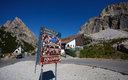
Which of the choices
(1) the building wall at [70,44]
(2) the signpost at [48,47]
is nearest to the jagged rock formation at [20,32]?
(1) the building wall at [70,44]

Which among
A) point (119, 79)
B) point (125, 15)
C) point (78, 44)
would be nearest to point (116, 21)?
point (125, 15)

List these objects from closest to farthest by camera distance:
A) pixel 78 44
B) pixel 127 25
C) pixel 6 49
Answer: pixel 78 44
pixel 6 49
pixel 127 25

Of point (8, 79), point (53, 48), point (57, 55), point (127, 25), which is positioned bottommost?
point (8, 79)

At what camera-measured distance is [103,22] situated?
102 metres

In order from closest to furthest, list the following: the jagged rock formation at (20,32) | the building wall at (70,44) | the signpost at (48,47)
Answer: the signpost at (48,47) < the building wall at (70,44) < the jagged rock formation at (20,32)

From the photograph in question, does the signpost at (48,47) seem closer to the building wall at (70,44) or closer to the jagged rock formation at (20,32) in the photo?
the building wall at (70,44)

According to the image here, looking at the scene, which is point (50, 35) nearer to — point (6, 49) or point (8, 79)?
point (8, 79)

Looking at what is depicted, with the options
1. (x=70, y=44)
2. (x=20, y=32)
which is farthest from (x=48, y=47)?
(x=20, y=32)

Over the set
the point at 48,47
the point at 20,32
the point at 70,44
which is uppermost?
the point at 20,32

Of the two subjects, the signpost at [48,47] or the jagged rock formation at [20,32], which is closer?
the signpost at [48,47]

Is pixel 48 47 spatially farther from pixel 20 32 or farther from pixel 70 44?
pixel 20 32

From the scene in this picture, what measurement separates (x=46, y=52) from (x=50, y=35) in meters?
1.10

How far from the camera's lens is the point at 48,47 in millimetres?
4523

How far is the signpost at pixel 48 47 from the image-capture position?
4152 mm
